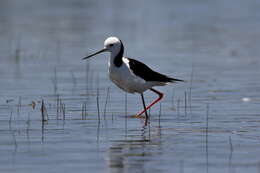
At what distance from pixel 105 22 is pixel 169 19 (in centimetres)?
252

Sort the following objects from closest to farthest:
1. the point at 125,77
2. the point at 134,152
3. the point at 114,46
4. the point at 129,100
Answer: the point at 134,152, the point at 125,77, the point at 114,46, the point at 129,100

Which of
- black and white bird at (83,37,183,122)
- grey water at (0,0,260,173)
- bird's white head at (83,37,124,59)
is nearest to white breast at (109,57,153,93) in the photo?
black and white bird at (83,37,183,122)

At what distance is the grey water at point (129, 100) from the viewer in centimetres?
793

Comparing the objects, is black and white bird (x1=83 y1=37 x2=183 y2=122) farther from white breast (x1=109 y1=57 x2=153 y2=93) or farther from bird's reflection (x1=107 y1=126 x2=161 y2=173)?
bird's reflection (x1=107 y1=126 x2=161 y2=173)

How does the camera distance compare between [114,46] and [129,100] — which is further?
[129,100]

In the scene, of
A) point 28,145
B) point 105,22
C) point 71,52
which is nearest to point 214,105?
point 28,145

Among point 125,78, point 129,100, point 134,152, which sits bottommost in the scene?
point 134,152

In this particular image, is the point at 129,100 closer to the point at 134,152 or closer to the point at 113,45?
the point at 113,45

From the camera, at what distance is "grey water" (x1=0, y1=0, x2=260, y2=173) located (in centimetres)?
793

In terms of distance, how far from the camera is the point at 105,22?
86.7 feet

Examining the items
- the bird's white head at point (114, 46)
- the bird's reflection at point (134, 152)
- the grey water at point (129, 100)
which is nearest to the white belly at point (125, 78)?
the bird's white head at point (114, 46)

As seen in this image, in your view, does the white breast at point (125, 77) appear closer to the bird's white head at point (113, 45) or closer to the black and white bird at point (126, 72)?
the black and white bird at point (126, 72)

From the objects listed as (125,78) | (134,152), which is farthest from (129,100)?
(134,152)

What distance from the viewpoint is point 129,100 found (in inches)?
490
